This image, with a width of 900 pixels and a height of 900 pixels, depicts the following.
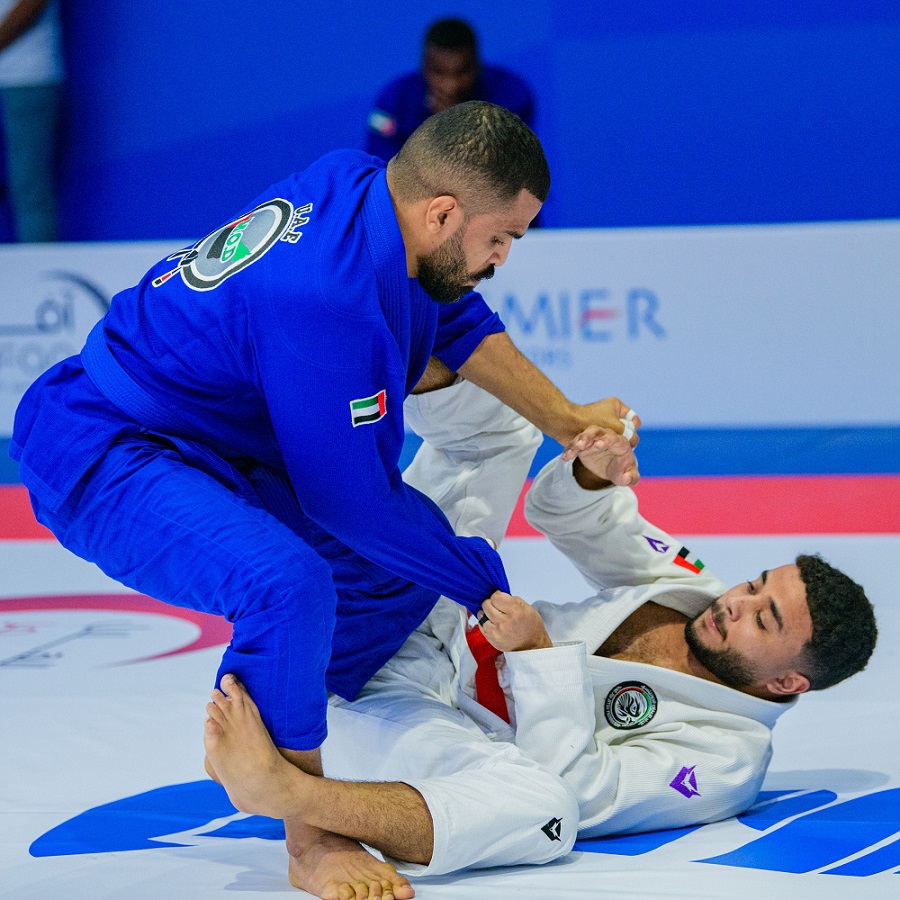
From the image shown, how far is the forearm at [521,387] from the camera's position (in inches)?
116

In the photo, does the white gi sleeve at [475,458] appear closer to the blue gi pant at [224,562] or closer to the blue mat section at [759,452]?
the blue gi pant at [224,562]

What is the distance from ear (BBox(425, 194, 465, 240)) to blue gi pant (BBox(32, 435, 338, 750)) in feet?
1.99

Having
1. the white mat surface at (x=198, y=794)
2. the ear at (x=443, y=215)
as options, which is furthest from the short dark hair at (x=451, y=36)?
the ear at (x=443, y=215)

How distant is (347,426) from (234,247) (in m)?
0.43

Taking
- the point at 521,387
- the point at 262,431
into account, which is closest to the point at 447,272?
the point at 262,431

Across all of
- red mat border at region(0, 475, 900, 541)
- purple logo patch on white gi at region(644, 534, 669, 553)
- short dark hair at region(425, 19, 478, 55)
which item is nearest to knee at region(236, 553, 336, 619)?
purple logo patch on white gi at region(644, 534, 669, 553)

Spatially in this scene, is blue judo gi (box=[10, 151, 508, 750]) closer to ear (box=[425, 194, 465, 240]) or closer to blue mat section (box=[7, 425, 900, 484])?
ear (box=[425, 194, 465, 240])

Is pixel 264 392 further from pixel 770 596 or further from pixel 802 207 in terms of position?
pixel 802 207

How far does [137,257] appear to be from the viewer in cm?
682

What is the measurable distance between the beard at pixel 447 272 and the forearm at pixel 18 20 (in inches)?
272

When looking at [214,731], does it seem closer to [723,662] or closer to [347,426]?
[347,426]

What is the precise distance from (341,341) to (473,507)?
1101 millimetres

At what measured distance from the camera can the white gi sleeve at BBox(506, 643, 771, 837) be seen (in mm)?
2414

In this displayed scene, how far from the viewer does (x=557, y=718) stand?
2424 mm
